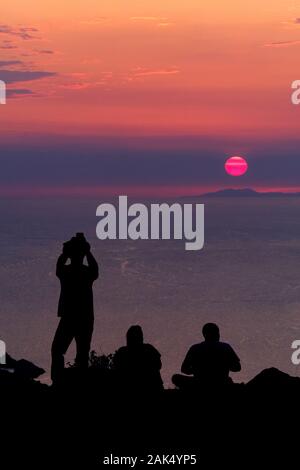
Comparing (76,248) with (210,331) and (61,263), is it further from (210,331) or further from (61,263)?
(210,331)

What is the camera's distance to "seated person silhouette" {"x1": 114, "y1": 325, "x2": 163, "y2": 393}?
1362 cm

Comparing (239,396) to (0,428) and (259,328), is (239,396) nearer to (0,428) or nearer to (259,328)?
(0,428)

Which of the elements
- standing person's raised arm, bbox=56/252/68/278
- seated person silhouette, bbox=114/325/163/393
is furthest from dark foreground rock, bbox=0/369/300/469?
standing person's raised arm, bbox=56/252/68/278

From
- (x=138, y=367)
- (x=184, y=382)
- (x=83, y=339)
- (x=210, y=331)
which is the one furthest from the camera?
(x=83, y=339)

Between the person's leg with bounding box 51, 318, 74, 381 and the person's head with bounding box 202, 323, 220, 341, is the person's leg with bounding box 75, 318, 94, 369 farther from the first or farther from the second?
the person's head with bounding box 202, 323, 220, 341

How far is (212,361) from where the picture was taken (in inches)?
539

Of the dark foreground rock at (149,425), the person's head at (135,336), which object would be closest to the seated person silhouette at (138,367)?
the person's head at (135,336)

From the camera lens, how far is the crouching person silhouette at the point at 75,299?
1516 cm

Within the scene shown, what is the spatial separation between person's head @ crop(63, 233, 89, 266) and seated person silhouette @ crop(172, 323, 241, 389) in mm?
2485

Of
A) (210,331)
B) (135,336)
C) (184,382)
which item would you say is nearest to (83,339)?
(184,382)

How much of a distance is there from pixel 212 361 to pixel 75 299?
2750 millimetres

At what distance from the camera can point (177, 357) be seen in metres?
158
